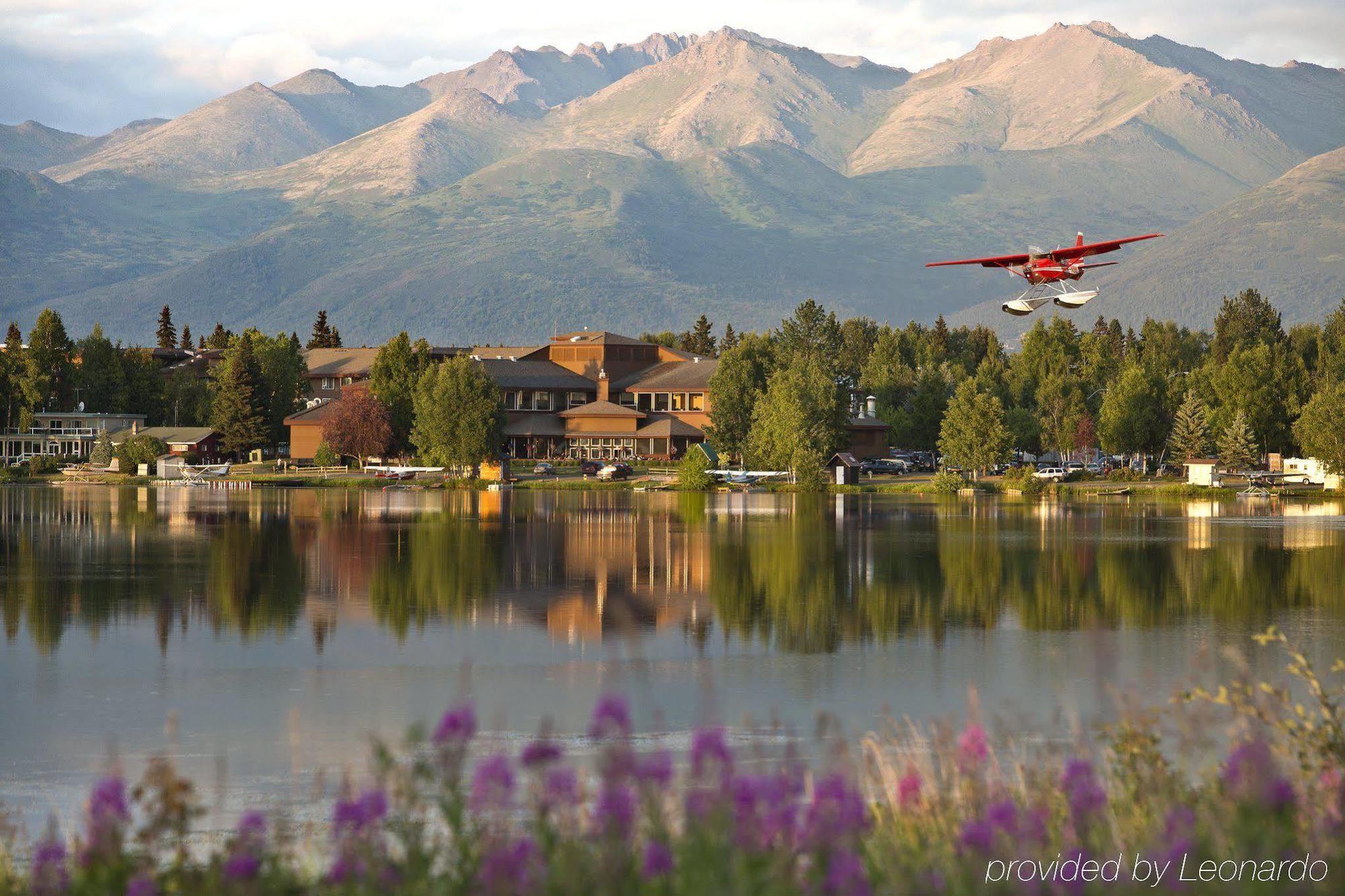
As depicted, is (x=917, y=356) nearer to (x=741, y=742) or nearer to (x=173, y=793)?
(x=741, y=742)

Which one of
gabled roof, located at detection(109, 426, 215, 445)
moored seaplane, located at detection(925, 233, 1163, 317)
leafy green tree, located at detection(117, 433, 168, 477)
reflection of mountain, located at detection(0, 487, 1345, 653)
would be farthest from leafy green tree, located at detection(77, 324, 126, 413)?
moored seaplane, located at detection(925, 233, 1163, 317)

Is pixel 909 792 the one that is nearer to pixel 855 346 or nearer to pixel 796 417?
pixel 796 417

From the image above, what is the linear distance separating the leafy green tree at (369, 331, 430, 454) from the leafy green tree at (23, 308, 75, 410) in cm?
2733

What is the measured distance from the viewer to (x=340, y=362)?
138 m

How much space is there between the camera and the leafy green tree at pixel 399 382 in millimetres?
104750

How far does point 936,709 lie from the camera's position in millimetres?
19812

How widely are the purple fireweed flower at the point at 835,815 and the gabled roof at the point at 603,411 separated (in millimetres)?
104495

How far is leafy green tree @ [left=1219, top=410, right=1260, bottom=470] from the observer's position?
91.2 metres

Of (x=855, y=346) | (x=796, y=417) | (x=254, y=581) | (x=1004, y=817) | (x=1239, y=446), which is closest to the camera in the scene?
(x=1004, y=817)

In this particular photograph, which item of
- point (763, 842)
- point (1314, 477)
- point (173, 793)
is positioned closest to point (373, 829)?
point (173, 793)

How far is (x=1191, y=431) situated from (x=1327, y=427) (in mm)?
8683

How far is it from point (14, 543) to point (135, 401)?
271ft

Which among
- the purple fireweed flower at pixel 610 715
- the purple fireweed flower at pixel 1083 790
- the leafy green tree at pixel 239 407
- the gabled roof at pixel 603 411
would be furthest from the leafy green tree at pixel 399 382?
the purple fireweed flower at pixel 610 715

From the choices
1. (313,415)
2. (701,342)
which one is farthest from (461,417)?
(701,342)
